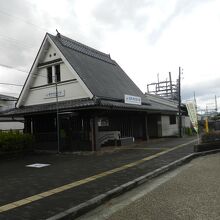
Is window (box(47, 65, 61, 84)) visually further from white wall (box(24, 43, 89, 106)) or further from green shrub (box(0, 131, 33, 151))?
green shrub (box(0, 131, 33, 151))

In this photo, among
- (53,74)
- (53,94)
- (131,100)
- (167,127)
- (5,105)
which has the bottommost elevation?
(167,127)

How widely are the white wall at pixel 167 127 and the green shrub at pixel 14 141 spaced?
13.5 metres

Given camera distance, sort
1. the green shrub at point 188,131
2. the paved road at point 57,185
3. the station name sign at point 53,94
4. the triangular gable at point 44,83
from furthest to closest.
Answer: the green shrub at point 188,131 < the station name sign at point 53,94 < the triangular gable at point 44,83 < the paved road at point 57,185

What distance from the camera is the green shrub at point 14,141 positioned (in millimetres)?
13681

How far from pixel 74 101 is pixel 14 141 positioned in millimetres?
4140

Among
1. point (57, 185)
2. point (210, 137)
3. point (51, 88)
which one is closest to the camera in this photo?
point (57, 185)

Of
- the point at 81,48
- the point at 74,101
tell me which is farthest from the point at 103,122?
the point at 81,48

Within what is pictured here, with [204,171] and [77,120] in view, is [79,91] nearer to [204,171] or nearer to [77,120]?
[77,120]

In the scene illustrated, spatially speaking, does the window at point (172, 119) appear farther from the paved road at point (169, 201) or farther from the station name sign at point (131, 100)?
the paved road at point (169, 201)

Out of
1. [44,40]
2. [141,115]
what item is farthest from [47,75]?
[141,115]

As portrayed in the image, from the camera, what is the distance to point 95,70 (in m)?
18.5

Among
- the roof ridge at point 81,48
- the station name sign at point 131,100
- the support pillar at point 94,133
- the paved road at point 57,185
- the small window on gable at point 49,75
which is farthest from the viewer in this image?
the roof ridge at point 81,48

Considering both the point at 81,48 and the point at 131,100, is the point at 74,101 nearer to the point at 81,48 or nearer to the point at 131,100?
the point at 131,100

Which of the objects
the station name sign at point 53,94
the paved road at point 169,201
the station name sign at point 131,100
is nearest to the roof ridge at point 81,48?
the station name sign at point 53,94
